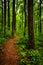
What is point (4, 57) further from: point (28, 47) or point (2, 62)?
point (28, 47)

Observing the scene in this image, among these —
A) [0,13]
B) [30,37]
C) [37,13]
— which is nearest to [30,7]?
[30,37]

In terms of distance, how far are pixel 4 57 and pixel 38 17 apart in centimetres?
1507

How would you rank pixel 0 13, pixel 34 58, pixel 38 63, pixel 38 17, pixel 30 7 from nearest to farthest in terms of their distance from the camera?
pixel 38 63
pixel 34 58
pixel 30 7
pixel 38 17
pixel 0 13

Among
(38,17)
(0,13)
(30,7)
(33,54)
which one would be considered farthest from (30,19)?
(0,13)

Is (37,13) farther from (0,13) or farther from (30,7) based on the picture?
(30,7)

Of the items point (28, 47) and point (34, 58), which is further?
point (28, 47)

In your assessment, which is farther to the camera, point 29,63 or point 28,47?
point 28,47

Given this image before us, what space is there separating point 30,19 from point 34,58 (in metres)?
3.94

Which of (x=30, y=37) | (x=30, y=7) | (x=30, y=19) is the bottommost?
(x=30, y=37)

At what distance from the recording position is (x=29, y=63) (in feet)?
28.2

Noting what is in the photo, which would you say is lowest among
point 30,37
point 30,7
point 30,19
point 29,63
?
point 29,63

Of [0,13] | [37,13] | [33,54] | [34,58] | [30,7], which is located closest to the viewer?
[34,58]

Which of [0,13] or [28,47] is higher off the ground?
[0,13]

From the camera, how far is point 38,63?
845cm
